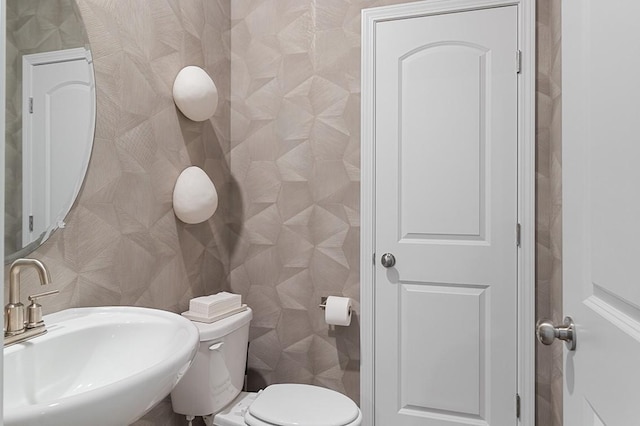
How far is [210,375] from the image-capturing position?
1.68 metres

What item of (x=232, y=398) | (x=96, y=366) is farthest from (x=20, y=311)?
(x=232, y=398)

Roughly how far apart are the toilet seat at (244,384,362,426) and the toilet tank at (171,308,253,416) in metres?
0.13

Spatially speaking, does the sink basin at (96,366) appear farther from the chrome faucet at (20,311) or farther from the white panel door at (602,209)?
the white panel door at (602,209)

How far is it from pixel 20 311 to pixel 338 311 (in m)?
1.23

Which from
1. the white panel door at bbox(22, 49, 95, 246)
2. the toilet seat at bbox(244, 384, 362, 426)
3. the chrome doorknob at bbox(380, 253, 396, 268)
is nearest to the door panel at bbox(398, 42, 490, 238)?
the chrome doorknob at bbox(380, 253, 396, 268)

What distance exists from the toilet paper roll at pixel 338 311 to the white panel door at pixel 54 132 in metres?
1.12

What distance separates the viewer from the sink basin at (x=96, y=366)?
31.3 inches

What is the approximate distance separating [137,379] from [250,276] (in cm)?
139

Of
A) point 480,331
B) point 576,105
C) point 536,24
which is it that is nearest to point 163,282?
point 480,331

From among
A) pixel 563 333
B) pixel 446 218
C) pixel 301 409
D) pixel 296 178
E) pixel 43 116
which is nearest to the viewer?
pixel 563 333

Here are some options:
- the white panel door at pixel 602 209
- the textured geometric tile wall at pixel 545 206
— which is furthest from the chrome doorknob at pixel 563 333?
the textured geometric tile wall at pixel 545 206

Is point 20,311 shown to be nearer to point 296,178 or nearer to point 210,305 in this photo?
point 210,305

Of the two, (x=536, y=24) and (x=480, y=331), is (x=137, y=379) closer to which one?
(x=480, y=331)

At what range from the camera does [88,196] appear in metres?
1.45
